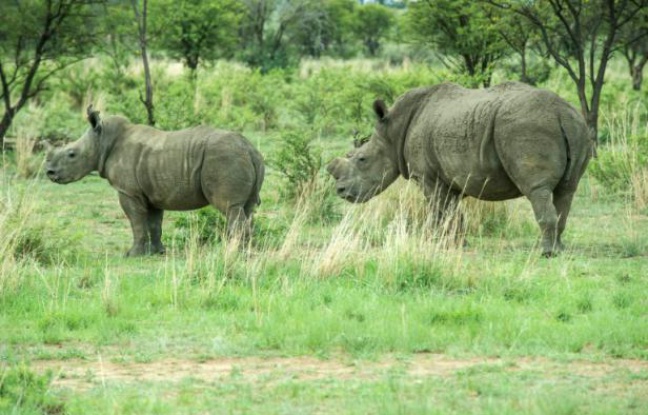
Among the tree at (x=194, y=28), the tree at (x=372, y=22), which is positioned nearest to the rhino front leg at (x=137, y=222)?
the tree at (x=194, y=28)

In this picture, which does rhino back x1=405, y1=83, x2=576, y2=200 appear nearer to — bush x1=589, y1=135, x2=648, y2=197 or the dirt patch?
bush x1=589, y1=135, x2=648, y2=197

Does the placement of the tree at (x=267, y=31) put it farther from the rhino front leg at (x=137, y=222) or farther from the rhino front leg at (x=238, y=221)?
the rhino front leg at (x=238, y=221)

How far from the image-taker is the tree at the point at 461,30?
22.4 meters

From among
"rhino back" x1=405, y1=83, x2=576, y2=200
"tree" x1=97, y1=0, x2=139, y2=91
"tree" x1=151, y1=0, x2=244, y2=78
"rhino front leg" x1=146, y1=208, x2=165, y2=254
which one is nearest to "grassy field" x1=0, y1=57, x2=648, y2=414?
"rhino front leg" x1=146, y1=208, x2=165, y2=254

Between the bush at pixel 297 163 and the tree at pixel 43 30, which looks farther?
the tree at pixel 43 30

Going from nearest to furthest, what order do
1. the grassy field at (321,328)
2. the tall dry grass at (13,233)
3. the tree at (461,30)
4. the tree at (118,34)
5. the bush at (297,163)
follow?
the grassy field at (321,328) < the tall dry grass at (13,233) < the bush at (297,163) < the tree at (461,30) < the tree at (118,34)

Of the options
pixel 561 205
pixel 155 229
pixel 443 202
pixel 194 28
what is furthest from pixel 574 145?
pixel 194 28

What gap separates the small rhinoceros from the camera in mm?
11695

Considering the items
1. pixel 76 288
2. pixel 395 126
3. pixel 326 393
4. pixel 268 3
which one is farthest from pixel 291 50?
pixel 326 393

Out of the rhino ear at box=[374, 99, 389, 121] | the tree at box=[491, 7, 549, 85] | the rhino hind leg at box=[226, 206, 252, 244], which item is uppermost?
the tree at box=[491, 7, 549, 85]

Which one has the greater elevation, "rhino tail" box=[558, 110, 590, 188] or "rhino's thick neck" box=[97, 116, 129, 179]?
"rhino tail" box=[558, 110, 590, 188]

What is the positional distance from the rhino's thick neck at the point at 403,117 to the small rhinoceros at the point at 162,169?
167 cm

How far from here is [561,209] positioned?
460 inches

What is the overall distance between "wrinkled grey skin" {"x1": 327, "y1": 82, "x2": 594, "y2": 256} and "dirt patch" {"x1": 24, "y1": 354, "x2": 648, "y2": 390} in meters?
3.79
